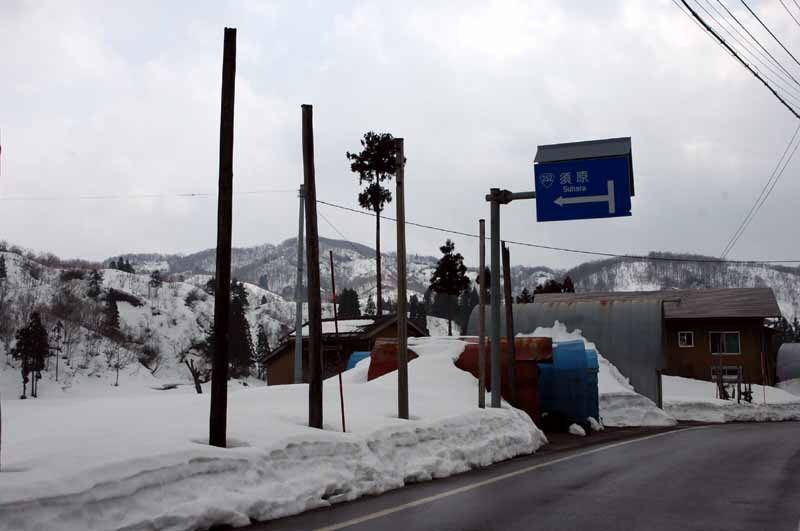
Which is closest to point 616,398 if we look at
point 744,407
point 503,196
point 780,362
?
point 744,407

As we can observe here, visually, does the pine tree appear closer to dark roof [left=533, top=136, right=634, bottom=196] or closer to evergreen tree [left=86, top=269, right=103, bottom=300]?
evergreen tree [left=86, top=269, right=103, bottom=300]

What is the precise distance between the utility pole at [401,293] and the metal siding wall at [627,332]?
2471 cm

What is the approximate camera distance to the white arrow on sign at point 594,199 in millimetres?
16859

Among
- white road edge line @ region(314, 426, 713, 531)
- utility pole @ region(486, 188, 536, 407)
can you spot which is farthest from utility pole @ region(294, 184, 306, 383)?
white road edge line @ region(314, 426, 713, 531)

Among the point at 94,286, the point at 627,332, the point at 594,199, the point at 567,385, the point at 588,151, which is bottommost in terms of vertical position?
the point at 567,385

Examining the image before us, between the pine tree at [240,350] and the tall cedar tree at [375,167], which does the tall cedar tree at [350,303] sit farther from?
the tall cedar tree at [375,167]

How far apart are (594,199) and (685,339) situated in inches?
1542

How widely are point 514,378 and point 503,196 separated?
6141 mm

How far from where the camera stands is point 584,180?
17141 millimetres

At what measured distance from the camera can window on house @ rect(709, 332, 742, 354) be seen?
51469mm

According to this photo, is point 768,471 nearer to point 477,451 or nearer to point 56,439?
point 477,451

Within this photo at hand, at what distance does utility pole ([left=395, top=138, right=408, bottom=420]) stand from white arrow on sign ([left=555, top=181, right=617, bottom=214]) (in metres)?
3.59

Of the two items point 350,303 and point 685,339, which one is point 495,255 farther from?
point 350,303

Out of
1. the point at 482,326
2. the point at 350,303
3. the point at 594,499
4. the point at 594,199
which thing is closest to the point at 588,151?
the point at 594,199
